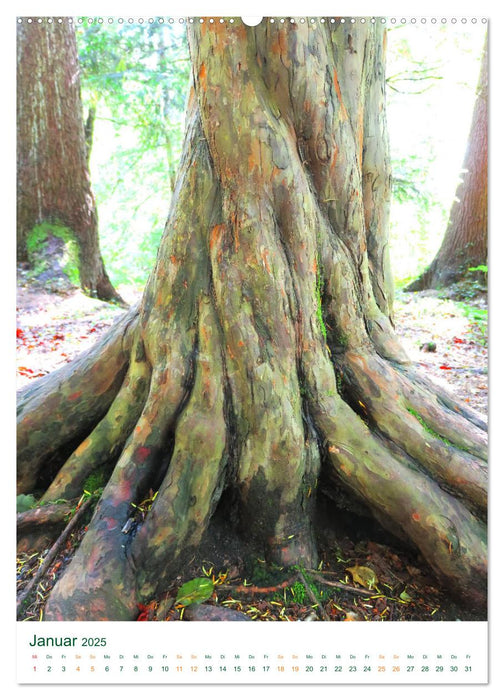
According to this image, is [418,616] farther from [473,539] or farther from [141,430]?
[141,430]

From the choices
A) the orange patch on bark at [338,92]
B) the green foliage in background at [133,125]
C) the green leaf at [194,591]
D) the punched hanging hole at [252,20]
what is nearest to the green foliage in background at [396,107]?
the green foliage in background at [133,125]

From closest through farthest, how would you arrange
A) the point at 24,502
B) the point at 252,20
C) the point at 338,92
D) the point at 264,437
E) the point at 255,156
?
the point at 252,20, the point at 255,156, the point at 264,437, the point at 338,92, the point at 24,502

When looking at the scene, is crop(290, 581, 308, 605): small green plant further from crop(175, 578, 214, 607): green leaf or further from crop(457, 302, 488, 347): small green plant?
crop(457, 302, 488, 347): small green plant

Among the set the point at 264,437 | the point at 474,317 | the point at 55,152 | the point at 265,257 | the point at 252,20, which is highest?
the point at 55,152

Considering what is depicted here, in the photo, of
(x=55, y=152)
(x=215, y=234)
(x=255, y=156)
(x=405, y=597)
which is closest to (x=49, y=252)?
(x=55, y=152)

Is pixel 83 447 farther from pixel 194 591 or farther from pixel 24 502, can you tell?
pixel 194 591

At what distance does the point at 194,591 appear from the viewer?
2.07 m

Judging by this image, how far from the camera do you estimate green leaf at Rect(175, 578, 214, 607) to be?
2047mm

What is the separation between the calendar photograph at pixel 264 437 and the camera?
6.03ft

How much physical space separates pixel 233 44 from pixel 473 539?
2252 millimetres

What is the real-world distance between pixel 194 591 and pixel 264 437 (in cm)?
70

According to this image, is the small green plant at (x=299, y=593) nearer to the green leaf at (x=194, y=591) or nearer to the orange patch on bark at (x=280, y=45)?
the green leaf at (x=194, y=591)

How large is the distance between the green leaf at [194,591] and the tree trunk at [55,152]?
260 centimetres

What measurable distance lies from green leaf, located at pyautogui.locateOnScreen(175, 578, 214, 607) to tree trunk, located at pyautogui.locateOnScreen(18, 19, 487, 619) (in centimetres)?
10
